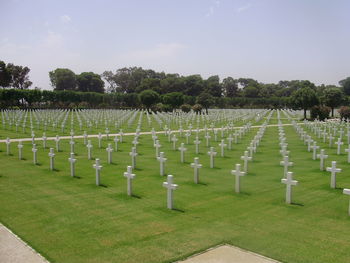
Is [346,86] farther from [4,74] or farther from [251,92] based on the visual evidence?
[4,74]

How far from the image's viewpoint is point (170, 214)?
7551mm

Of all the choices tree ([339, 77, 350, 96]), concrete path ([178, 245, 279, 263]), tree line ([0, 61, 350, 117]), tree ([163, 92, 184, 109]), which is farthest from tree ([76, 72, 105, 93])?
concrete path ([178, 245, 279, 263])

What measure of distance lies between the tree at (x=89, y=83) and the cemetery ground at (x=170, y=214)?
82.4 metres

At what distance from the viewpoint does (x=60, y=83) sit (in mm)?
91062

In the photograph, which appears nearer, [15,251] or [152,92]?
[15,251]

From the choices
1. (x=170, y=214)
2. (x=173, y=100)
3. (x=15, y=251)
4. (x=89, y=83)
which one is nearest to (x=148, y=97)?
(x=173, y=100)

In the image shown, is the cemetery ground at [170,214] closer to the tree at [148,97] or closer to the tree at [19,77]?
the tree at [148,97]

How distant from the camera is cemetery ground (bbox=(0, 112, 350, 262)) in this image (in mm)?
5832

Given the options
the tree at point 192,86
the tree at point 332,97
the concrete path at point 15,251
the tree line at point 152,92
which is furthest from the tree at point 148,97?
the concrete path at point 15,251

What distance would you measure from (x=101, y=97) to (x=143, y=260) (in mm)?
72611

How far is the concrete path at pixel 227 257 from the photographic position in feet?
17.6

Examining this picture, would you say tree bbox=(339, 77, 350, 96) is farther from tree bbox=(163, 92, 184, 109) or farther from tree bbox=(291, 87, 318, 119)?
tree bbox=(291, 87, 318, 119)

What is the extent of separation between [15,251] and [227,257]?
3193 mm

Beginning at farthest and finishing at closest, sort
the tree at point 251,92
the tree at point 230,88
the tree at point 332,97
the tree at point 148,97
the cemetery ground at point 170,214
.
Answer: the tree at point 230,88 < the tree at point 251,92 < the tree at point 148,97 < the tree at point 332,97 < the cemetery ground at point 170,214
